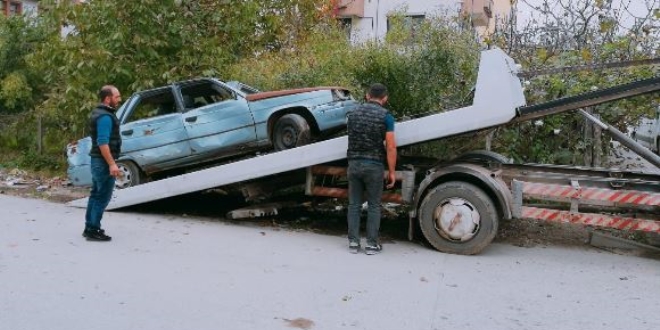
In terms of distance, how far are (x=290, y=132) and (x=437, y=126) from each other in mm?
2142

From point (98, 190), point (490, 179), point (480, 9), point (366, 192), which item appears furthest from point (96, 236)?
point (480, 9)

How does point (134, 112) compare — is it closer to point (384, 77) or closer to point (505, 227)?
point (384, 77)

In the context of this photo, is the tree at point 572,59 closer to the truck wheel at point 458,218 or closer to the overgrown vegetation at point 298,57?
the overgrown vegetation at point 298,57

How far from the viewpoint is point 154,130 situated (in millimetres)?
8875

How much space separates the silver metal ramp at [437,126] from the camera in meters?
6.44

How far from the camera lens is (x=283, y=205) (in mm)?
8500

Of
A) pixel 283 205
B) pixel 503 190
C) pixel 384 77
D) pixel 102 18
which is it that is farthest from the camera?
pixel 102 18

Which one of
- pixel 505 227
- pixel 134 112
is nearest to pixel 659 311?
pixel 505 227

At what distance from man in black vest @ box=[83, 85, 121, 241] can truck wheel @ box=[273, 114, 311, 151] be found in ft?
6.91

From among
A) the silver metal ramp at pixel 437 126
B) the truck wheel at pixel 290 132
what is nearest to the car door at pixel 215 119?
the truck wheel at pixel 290 132

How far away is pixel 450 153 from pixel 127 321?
5.44 m

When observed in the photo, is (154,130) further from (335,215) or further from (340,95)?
(335,215)

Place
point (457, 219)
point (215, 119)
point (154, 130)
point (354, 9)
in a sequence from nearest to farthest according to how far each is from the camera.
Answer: point (457, 219), point (215, 119), point (154, 130), point (354, 9)

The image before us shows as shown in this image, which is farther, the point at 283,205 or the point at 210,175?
the point at 283,205
